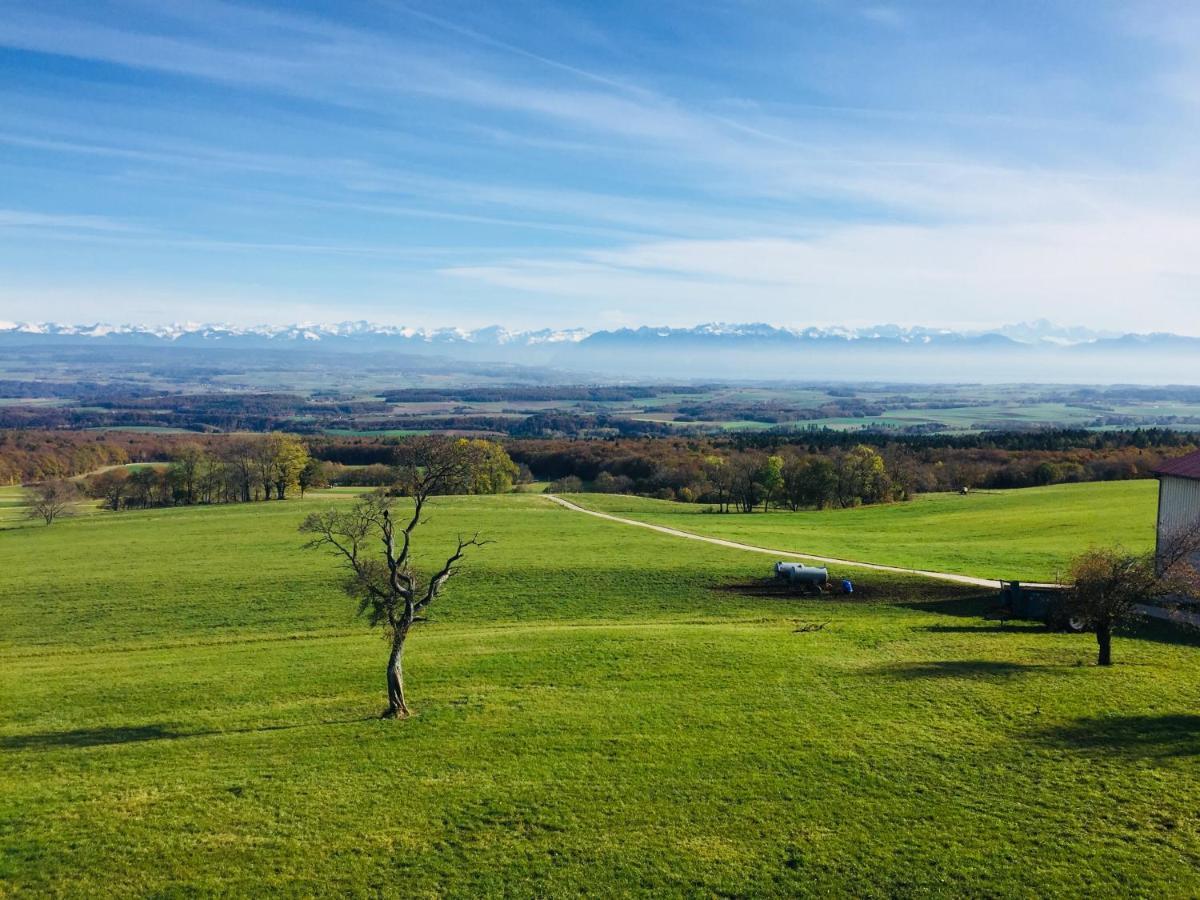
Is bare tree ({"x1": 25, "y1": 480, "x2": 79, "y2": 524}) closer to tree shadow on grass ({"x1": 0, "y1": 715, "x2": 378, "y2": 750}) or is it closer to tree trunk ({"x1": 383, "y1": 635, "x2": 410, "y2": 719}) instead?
tree shadow on grass ({"x1": 0, "y1": 715, "x2": 378, "y2": 750})

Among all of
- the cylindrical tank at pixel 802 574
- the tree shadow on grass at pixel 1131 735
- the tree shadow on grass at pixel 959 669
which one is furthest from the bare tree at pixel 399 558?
the cylindrical tank at pixel 802 574

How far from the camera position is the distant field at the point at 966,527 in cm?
4659

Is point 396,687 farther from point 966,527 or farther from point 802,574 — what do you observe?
point 966,527

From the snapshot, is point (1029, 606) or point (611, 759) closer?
point (611, 759)

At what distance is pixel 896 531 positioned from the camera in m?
63.2

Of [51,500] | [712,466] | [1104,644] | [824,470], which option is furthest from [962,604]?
[51,500]

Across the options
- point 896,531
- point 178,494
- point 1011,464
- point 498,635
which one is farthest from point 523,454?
point 498,635

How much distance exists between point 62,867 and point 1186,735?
25.5m

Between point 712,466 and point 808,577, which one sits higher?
point 712,466

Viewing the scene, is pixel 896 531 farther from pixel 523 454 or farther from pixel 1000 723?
pixel 523 454

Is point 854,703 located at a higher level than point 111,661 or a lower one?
higher

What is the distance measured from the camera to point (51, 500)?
257 feet

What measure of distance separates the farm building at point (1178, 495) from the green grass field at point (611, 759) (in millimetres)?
6938

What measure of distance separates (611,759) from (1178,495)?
101 ft
